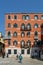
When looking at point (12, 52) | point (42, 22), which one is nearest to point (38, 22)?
point (42, 22)

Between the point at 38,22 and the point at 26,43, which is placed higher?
the point at 38,22

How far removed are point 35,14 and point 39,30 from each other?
17.0ft

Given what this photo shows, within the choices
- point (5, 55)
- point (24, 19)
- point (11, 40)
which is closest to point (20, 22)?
point (24, 19)

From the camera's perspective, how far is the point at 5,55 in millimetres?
73125

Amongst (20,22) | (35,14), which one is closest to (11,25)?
(20,22)

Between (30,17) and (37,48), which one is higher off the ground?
(30,17)

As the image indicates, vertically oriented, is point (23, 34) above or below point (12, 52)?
above

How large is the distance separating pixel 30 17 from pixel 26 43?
27.1ft

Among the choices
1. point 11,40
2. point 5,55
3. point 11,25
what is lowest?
point 5,55

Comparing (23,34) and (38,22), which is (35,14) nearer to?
(38,22)

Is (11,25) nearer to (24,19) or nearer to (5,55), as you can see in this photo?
(24,19)

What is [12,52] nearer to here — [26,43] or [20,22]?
[26,43]

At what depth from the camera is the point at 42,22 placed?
73875 mm

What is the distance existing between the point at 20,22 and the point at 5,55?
11.4 meters
